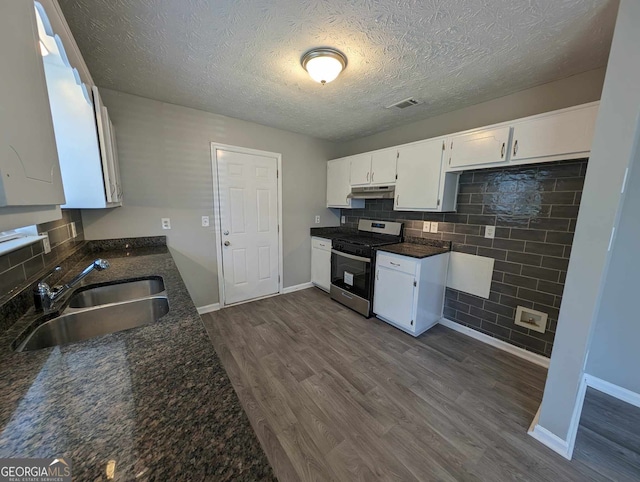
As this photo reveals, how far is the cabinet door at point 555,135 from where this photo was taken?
5.39ft

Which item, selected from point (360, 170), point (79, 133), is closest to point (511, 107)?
point (360, 170)

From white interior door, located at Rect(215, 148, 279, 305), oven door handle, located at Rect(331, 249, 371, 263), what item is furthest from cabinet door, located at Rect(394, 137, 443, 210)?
white interior door, located at Rect(215, 148, 279, 305)

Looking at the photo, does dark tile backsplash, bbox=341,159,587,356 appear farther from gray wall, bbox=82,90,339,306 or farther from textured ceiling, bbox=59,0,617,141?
gray wall, bbox=82,90,339,306

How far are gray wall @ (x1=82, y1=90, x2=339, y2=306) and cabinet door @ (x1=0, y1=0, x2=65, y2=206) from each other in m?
2.08

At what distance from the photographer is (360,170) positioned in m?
3.25

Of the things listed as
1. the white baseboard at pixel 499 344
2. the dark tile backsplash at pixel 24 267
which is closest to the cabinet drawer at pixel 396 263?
the white baseboard at pixel 499 344

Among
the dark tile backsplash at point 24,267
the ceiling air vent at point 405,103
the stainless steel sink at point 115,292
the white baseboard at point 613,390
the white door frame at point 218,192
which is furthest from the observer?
the white door frame at point 218,192

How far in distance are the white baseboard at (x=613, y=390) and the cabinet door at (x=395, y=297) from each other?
1368 mm

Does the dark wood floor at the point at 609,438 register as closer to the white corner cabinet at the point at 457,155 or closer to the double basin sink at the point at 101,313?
the white corner cabinet at the point at 457,155

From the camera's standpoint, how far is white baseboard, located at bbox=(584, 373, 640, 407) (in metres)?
1.73

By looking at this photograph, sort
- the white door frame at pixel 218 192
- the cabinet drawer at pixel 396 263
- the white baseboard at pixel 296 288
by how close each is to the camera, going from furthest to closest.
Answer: the white baseboard at pixel 296 288 → the white door frame at pixel 218 192 → the cabinet drawer at pixel 396 263

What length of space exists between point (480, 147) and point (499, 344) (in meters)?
1.93

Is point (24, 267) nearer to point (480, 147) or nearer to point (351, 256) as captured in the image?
point (351, 256)

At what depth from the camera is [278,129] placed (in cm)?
324
